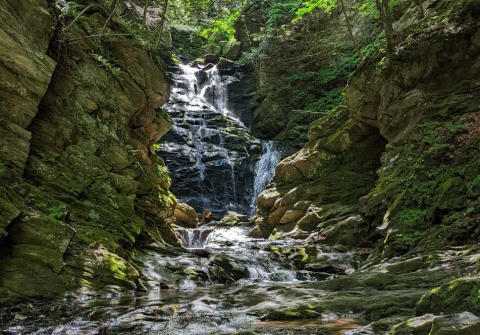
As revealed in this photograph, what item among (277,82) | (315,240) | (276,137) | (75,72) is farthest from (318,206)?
(277,82)

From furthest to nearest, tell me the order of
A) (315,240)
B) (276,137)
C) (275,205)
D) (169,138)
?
(276,137) < (169,138) < (275,205) < (315,240)

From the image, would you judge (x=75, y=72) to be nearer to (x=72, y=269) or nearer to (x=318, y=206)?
(x=72, y=269)

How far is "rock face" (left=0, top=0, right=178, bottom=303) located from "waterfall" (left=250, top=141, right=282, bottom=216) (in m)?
9.92

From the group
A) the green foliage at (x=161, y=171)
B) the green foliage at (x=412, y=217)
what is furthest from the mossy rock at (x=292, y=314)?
the green foliage at (x=161, y=171)

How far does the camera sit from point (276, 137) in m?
25.9

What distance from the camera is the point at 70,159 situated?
8.12 meters

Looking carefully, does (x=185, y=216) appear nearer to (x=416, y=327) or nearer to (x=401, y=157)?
(x=401, y=157)

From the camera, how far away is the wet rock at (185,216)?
55.0 ft

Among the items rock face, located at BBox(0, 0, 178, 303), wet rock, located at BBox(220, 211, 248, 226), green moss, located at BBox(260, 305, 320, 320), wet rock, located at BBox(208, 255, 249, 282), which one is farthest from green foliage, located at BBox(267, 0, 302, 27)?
green moss, located at BBox(260, 305, 320, 320)

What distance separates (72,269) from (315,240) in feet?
23.9

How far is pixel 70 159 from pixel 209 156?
15233 millimetres

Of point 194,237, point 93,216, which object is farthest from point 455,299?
point 194,237

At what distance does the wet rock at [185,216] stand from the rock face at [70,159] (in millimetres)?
4929

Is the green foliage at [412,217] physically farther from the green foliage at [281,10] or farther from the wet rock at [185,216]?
the green foliage at [281,10]
